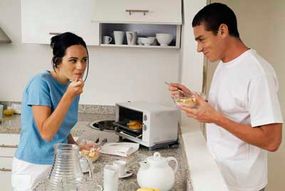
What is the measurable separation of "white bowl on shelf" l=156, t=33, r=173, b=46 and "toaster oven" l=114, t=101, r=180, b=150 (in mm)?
641

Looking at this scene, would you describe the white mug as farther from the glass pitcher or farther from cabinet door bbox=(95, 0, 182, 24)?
the glass pitcher

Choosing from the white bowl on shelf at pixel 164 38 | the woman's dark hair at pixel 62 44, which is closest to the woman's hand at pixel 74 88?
the woman's dark hair at pixel 62 44

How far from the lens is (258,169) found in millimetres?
1785

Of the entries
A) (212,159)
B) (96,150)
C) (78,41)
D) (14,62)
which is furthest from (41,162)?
(14,62)

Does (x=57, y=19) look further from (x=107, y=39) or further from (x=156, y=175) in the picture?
(x=156, y=175)

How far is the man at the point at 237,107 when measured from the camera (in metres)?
1.62

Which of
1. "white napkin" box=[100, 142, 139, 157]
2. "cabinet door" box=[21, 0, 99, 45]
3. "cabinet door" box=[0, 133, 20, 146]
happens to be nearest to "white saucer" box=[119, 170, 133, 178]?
"white napkin" box=[100, 142, 139, 157]

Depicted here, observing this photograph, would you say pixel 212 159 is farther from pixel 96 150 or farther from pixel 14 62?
pixel 14 62

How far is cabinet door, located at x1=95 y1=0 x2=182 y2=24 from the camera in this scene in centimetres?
269

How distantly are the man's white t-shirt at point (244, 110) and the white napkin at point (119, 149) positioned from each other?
0.51 metres

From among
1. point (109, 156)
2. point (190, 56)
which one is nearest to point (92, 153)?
point (109, 156)

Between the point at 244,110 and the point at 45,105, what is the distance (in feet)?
3.09

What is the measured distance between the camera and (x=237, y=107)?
1738 mm

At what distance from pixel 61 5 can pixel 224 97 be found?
1.62 m
